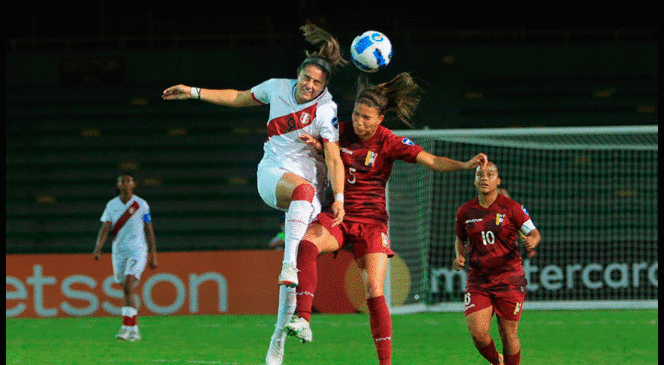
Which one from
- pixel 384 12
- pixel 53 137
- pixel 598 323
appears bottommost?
pixel 598 323

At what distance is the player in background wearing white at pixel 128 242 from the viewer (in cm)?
1034

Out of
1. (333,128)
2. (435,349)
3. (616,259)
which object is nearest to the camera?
(333,128)

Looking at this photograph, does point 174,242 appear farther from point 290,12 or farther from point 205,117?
point 290,12

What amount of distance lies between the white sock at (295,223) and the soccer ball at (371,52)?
101 cm

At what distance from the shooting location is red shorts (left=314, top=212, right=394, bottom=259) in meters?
6.31

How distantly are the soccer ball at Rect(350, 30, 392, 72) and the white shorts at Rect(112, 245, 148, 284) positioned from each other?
507 centimetres

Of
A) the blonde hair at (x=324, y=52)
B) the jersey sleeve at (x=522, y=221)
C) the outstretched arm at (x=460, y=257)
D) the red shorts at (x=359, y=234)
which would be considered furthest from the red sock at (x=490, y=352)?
the blonde hair at (x=324, y=52)

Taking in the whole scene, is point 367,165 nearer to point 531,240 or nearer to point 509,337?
point 531,240

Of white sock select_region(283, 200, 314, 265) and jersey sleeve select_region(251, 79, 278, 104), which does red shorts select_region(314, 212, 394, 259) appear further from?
jersey sleeve select_region(251, 79, 278, 104)

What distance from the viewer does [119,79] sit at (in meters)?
17.8

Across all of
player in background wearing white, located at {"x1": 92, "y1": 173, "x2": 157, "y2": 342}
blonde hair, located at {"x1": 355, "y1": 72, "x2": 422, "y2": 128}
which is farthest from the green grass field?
blonde hair, located at {"x1": 355, "y1": 72, "x2": 422, "y2": 128}

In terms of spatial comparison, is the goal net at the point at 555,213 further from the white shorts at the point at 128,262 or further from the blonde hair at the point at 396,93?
the blonde hair at the point at 396,93

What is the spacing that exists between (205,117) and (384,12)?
3807 millimetres

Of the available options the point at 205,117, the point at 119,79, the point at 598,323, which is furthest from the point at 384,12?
the point at 598,323
